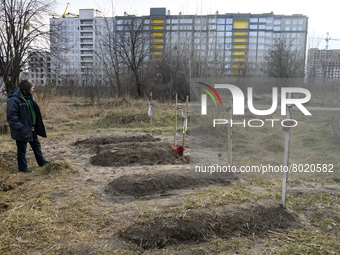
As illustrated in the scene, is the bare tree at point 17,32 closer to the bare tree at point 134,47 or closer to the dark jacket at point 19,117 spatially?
the bare tree at point 134,47

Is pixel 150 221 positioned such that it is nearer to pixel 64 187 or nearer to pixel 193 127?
pixel 64 187

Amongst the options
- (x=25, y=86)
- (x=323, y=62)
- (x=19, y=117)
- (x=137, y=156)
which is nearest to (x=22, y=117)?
(x=19, y=117)

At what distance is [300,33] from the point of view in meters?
73.1

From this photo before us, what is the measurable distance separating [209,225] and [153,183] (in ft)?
5.47

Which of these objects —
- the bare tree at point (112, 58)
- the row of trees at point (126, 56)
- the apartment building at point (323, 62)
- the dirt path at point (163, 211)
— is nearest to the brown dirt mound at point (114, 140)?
the dirt path at point (163, 211)

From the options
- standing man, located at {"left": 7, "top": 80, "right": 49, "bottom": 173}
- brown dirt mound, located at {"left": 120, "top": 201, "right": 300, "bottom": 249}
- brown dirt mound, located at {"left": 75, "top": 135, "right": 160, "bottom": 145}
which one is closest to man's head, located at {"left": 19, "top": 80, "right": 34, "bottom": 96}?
standing man, located at {"left": 7, "top": 80, "right": 49, "bottom": 173}

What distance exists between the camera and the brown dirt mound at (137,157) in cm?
628

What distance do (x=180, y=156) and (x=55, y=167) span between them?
2.79 m

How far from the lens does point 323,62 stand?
61.5 ft

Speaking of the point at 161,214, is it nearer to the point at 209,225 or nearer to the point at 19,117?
the point at 209,225

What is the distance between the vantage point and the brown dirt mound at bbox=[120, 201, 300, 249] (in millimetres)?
3029

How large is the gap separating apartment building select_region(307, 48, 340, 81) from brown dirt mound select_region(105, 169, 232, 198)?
15423 mm

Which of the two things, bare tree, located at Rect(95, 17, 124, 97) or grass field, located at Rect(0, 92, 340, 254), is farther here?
bare tree, located at Rect(95, 17, 124, 97)

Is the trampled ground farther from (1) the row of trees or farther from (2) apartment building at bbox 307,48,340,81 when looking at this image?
(2) apartment building at bbox 307,48,340,81
